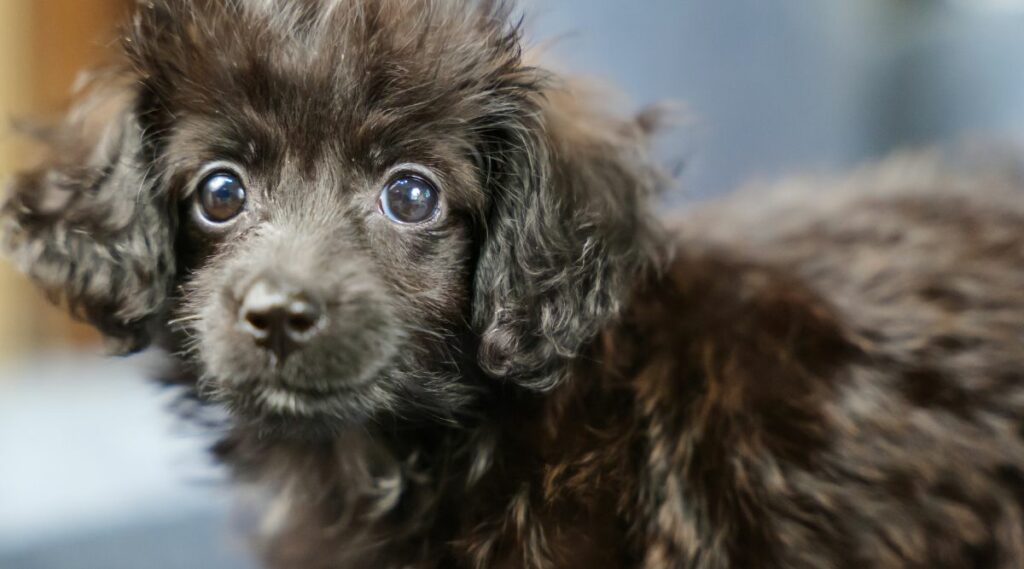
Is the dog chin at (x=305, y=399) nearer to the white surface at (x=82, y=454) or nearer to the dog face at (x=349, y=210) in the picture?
the dog face at (x=349, y=210)

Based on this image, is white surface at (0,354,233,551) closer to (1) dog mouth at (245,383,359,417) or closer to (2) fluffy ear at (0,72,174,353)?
(2) fluffy ear at (0,72,174,353)

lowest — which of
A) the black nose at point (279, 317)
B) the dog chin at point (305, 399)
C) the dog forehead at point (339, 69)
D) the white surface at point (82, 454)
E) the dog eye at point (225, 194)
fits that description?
the white surface at point (82, 454)

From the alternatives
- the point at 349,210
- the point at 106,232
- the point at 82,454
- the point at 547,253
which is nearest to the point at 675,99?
the point at 547,253

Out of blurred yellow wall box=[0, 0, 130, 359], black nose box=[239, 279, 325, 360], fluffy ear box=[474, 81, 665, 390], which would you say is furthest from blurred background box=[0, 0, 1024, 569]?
black nose box=[239, 279, 325, 360]

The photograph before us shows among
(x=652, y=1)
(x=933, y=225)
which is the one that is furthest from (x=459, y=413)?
(x=652, y=1)

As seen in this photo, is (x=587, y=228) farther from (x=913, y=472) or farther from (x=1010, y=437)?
(x=1010, y=437)

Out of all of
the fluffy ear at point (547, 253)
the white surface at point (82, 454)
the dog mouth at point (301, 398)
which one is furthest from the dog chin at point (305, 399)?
the white surface at point (82, 454)

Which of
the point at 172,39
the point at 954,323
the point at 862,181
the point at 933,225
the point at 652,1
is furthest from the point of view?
the point at 652,1
